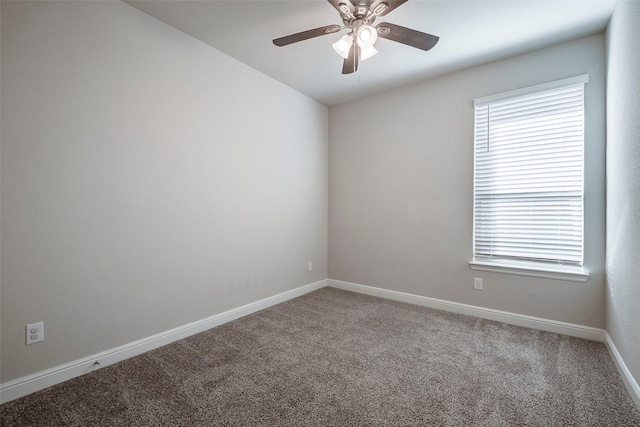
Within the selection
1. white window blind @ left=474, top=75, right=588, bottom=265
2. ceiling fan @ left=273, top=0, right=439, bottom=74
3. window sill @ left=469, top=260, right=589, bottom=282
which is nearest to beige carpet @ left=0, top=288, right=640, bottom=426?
window sill @ left=469, top=260, right=589, bottom=282

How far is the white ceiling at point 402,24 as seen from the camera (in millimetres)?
2025

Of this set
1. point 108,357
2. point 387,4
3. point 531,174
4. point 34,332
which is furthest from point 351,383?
point 531,174

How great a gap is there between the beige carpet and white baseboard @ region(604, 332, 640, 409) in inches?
1.7

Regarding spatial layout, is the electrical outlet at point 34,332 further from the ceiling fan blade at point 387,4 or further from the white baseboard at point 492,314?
the white baseboard at point 492,314

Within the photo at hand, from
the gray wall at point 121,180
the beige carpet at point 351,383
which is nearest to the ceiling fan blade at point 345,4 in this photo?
the gray wall at point 121,180

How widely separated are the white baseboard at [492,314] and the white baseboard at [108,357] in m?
1.48

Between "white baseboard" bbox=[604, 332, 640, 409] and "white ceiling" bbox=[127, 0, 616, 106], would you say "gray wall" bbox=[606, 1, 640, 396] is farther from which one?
"white ceiling" bbox=[127, 0, 616, 106]

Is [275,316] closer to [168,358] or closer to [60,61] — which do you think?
[168,358]

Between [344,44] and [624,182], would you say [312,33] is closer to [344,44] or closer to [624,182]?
[344,44]

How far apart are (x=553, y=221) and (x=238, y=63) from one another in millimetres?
3315

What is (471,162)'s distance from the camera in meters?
2.91

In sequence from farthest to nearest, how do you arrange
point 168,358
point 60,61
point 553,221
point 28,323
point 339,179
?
point 339,179 < point 553,221 < point 168,358 < point 60,61 < point 28,323

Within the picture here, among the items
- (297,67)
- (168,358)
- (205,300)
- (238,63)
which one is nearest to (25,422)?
(168,358)

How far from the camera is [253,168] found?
118 inches
